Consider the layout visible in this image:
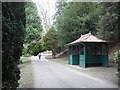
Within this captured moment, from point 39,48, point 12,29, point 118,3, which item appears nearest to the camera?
point 12,29

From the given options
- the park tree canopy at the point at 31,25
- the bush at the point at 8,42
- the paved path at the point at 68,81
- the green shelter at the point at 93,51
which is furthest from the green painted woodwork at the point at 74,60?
the bush at the point at 8,42

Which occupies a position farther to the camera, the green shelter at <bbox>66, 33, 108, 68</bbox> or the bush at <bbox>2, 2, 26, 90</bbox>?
the green shelter at <bbox>66, 33, 108, 68</bbox>

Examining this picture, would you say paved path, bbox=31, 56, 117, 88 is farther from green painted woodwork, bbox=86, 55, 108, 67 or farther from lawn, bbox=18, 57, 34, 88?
green painted woodwork, bbox=86, 55, 108, 67

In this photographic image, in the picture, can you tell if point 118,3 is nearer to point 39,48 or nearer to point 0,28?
point 0,28

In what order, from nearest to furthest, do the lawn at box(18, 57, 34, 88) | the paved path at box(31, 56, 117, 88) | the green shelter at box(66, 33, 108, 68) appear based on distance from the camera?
the paved path at box(31, 56, 117, 88), the lawn at box(18, 57, 34, 88), the green shelter at box(66, 33, 108, 68)

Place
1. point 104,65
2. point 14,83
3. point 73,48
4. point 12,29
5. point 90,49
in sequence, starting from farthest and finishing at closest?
point 73,48 → point 90,49 → point 104,65 → point 14,83 → point 12,29

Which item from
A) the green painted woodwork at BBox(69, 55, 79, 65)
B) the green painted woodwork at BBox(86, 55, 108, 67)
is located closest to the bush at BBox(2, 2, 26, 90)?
the green painted woodwork at BBox(86, 55, 108, 67)

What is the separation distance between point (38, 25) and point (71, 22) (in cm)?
591

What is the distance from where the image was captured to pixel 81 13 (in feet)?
76.5

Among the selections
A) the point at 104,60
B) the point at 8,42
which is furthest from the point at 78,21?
the point at 8,42

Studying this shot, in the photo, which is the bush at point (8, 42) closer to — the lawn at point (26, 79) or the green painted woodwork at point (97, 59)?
the lawn at point (26, 79)

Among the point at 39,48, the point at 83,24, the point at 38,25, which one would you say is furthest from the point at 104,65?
the point at 39,48

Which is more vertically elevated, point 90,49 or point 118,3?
point 118,3

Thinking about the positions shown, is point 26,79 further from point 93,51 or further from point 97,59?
point 93,51
